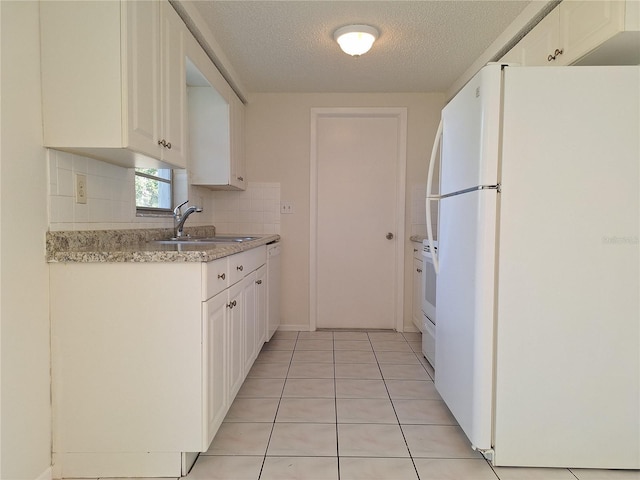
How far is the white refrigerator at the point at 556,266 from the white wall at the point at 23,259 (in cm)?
166

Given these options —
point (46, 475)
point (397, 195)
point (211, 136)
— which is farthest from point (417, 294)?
point (46, 475)

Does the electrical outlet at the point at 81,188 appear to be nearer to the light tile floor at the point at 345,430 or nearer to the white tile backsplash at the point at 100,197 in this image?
the white tile backsplash at the point at 100,197

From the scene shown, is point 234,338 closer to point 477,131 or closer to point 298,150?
point 477,131

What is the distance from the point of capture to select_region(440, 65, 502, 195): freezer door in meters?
1.49

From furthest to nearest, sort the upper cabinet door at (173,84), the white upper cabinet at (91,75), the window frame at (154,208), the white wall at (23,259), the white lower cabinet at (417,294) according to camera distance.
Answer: the white lower cabinet at (417,294)
the window frame at (154,208)
the upper cabinet door at (173,84)
the white upper cabinet at (91,75)
the white wall at (23,259)

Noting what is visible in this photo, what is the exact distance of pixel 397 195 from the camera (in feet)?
11.6

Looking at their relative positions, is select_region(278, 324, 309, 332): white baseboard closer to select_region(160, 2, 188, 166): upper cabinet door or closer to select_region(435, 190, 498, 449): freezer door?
select_region(435, 190, 498, 449): freezer door

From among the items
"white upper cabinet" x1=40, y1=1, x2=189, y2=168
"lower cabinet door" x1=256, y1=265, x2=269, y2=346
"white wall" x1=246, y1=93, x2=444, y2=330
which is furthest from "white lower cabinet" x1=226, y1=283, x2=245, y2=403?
"white wall" x1=246, y1=93, x2=444, y2=330

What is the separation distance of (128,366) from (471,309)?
1.38 meters

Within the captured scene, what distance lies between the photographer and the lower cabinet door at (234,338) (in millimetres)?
1801

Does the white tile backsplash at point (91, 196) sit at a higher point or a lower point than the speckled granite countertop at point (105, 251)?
higher

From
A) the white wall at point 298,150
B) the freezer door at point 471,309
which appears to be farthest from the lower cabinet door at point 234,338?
the white wall at point 298,150

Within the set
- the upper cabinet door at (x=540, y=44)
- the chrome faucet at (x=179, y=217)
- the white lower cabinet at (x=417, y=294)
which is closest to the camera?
the upper cabinet door at (x=540, y=44)

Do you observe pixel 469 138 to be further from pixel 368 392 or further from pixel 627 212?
pixel 368 392
